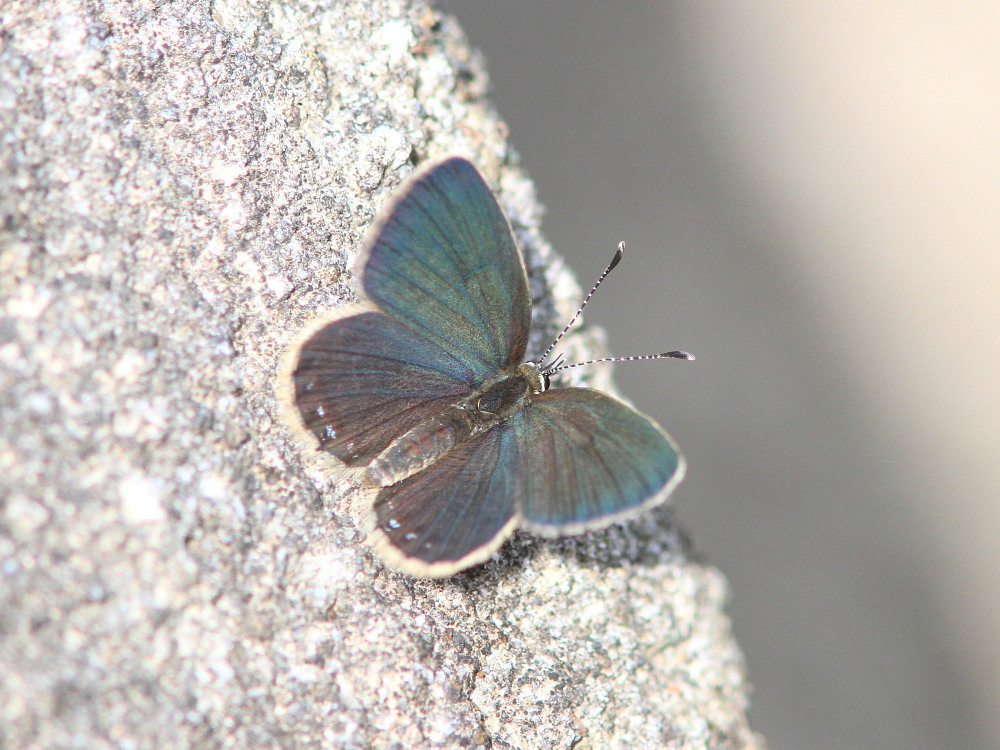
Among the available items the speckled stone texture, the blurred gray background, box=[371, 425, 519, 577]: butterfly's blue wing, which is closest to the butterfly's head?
box=[371, 425, 519, 577]: butterfly's blue wing

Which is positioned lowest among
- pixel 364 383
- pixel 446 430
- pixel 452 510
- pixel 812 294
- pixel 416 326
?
pixel 812 294

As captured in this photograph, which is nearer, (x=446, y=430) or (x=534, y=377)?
(x=446, y=430)

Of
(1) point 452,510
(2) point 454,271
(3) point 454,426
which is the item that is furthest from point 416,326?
(1) point 452,510

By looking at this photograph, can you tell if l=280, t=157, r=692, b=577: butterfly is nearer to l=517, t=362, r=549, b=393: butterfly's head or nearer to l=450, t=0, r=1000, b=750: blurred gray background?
l=517, t=362, r=549, b=393: butterfly's head

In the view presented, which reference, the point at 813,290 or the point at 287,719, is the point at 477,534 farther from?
the point at 813,290

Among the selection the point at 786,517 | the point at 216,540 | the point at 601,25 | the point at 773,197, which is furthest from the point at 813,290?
the point at 216,540

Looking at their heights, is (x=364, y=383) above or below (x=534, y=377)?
above

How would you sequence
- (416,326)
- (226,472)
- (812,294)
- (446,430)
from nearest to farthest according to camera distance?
(226,472), (446,430), (416,326), (812,294)

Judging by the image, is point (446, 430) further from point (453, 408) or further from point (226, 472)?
point (226, 472)
